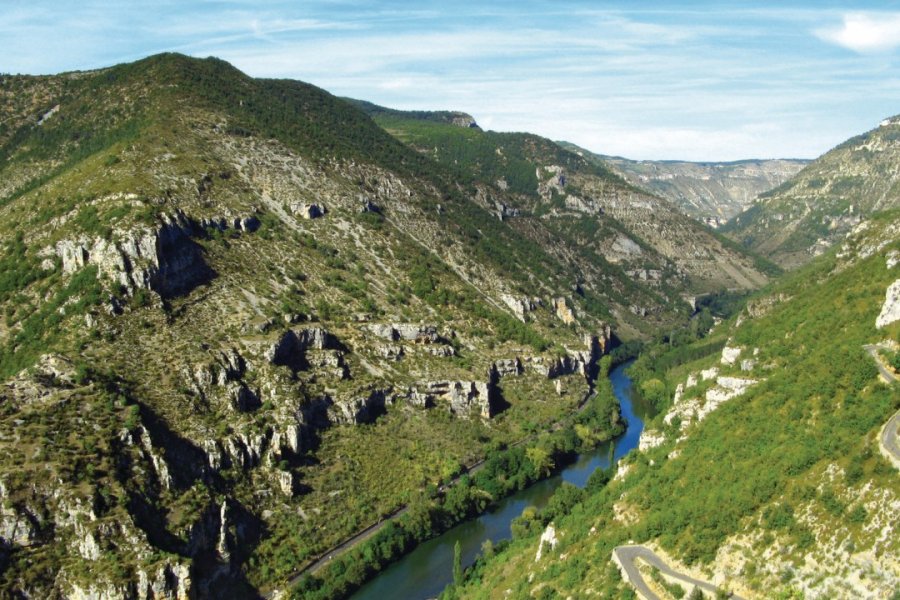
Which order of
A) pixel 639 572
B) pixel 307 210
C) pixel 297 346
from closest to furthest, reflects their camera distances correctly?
pixel 639 572 → pixel 297 346 → pixel 307 210

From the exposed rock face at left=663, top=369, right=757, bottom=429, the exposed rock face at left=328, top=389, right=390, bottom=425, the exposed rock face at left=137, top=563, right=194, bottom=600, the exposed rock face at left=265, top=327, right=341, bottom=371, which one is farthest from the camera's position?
the exposed rock face at left=328, top=389, right=390, bottom=425

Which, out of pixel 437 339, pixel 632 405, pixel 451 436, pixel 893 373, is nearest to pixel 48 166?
pixel 437 339

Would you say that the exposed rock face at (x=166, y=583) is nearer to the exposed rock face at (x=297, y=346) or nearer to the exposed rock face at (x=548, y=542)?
the exposed rock face at (x=548, y=542)

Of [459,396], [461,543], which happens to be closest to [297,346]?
[459,396]

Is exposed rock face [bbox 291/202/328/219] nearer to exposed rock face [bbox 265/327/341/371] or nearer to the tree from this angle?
exposed rock face [bbox 265/327/341/371]

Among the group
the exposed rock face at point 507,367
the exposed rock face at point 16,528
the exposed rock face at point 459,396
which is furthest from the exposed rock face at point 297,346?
the exposed rock face at point 16,528

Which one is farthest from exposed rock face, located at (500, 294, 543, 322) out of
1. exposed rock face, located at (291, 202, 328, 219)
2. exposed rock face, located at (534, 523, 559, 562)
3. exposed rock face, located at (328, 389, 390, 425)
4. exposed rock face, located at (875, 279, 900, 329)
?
exposed rock face, located at (875, 279, 900, 329)

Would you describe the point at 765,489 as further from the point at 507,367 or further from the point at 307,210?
the point at 307,210
